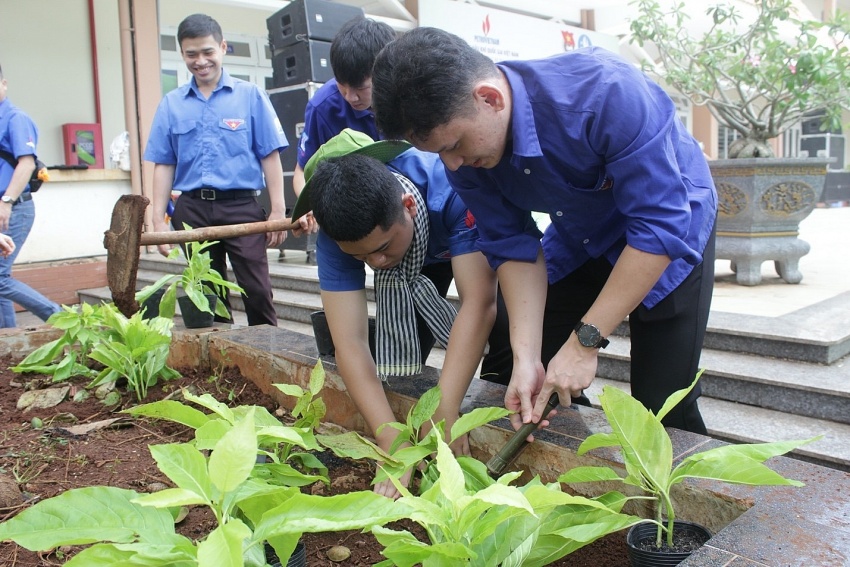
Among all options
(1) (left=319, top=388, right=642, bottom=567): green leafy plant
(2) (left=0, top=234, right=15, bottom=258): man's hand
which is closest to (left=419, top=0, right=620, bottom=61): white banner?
(2) (left=0, top=234, right=15, bottom=258): man's hand

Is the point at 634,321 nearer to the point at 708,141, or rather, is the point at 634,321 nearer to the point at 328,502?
the point at 328,502

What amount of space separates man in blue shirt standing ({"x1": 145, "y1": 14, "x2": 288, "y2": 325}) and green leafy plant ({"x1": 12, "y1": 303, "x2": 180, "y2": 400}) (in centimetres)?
105

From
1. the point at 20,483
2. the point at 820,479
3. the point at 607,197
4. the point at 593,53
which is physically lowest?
the point at 20,483

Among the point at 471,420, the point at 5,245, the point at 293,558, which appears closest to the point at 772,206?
the point at 471,420

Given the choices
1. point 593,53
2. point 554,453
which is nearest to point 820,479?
point 554,453

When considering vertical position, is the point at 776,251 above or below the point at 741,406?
above

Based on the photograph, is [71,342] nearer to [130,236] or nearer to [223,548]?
[130,236]

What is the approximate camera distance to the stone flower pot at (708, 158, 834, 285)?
16.1ft

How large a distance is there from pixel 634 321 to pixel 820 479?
1.99ft

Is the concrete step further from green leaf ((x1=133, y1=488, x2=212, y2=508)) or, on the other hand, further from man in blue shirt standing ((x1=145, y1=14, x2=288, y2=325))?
green leaf ((x1=133, y1=488, x2=212, y2=508))

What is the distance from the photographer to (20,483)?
1883 millimetres

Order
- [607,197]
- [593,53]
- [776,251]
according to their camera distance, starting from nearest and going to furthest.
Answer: [593,53]
[607,197]
[776,251]

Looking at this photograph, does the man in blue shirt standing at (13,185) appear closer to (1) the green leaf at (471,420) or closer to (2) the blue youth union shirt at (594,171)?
(2) the blue youth union shirt at (594,171)

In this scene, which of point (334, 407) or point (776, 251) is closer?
point (334, 407)
